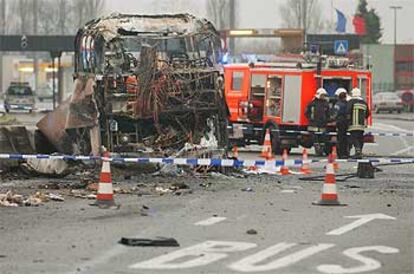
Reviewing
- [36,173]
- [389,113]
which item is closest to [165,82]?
[36,173]

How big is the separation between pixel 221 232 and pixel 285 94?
15099 millimetres

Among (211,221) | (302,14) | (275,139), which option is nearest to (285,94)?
(275,139)

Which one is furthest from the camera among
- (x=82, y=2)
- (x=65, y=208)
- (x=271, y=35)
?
(x=82, y=2)

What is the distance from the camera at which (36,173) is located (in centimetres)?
1605

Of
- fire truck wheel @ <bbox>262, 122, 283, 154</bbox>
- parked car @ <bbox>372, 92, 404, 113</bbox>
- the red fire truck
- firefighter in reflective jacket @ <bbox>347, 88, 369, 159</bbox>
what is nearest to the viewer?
firefighter in reflective jacket @ <bbox>347, 88, 369, 159</bbox>

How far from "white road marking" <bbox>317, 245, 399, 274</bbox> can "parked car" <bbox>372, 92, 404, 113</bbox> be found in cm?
5619

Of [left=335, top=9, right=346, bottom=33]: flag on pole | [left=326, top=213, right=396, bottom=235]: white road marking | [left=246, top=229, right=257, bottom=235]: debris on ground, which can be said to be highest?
[left=335, top=9, right=346, bottom=33]: flag on pole

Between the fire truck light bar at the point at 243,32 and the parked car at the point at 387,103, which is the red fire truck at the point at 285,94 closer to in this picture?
the fire truck light bar at the point at 243,32

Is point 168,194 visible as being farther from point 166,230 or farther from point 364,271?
point 364,271

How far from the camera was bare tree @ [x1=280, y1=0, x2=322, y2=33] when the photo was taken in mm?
91363

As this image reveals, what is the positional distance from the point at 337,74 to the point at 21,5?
82.5m

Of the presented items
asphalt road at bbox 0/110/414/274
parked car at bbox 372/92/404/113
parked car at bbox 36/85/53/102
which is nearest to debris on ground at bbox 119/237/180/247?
asphalt road at bbox 0/110/414/274

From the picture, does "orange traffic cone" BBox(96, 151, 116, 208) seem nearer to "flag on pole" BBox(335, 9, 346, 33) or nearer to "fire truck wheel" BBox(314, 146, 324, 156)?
"fire truck wheel" BBox(314, 146, 324, 156)

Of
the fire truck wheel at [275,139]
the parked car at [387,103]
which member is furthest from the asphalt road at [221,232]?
the parked car at [387,103]
